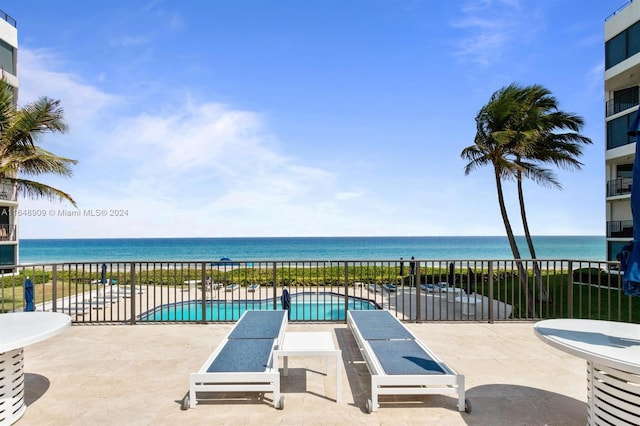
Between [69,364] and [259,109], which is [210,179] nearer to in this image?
[259,109]

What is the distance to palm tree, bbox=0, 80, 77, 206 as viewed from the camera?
8367 mm

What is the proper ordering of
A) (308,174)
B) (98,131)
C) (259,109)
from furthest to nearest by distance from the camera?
(308,174), (259,109), (98,131)

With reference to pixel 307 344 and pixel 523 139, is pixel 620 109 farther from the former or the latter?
pixel 307 344

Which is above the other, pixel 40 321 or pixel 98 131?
pixel 98 131

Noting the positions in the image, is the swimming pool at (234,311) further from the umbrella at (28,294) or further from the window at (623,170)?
the window at (623,170)

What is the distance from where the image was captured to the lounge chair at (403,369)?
2783 millimetres

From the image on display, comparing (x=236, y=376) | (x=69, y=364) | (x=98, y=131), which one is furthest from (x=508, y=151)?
(x=98, y=131)

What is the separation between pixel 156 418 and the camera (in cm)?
273

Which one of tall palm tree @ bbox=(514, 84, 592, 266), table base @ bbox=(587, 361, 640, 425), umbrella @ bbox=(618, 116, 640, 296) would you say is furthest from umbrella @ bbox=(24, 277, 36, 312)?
tall palm tree @ bbox=(514, 84, 592, 266)

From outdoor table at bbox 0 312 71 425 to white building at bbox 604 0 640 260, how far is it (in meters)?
19.4

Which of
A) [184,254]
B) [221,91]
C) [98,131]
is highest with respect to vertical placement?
[221,91]

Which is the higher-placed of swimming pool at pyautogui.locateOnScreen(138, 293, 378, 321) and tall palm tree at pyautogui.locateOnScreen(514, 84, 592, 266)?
tall palm tree at pyautogui.locateOnScreen(514, 84, 592, 266)

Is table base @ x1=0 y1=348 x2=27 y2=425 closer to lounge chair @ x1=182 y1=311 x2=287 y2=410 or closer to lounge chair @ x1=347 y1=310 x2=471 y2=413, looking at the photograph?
lounge chair @ x1=182 y1=311 x2=287 y2=410

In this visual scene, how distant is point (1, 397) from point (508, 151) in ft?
38.4
